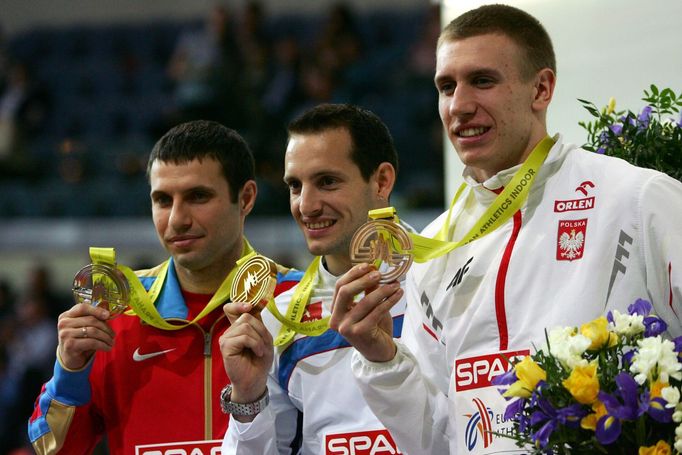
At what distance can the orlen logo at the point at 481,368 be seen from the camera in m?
2.46

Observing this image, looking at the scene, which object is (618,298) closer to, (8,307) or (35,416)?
(35,416)

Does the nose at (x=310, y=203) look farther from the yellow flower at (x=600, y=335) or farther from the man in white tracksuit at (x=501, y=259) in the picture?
the yellow flower at (x=600, y=335)

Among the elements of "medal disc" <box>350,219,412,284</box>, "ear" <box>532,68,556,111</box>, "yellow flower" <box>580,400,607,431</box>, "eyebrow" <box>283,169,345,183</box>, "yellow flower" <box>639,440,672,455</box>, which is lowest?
"yellow flower" <box>639,440,672,455</box>

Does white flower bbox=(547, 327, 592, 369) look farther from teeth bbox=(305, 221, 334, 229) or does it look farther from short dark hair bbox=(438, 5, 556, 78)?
teeth bbox=(305, 221, 334, 229)

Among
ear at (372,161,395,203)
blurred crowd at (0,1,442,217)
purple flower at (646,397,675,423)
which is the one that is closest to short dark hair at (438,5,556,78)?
ear at (372,161,395,203)

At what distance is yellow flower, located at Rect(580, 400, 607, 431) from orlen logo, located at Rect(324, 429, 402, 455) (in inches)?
38.8

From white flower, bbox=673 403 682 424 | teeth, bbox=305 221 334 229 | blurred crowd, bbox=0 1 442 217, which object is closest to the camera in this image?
white flower, bbox=673 403 682 424

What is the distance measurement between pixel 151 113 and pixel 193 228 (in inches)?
291

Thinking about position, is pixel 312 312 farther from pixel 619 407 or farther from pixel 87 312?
pixel 619 407

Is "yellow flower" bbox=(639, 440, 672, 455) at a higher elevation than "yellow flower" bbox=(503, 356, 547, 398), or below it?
below

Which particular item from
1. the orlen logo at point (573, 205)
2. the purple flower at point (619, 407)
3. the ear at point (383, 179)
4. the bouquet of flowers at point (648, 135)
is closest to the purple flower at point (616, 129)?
the bouquet of flowers at point (648, 135)

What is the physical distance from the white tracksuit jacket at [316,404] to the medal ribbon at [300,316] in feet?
0.08

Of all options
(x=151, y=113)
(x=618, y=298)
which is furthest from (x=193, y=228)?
(x=151, y=113)

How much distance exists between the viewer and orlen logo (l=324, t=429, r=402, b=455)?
2.94 metres
